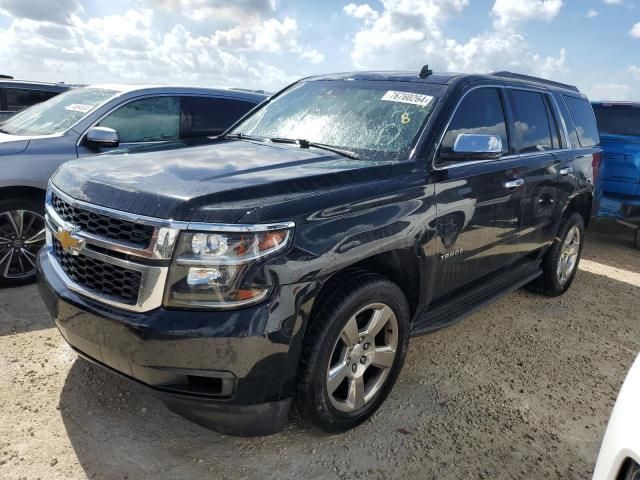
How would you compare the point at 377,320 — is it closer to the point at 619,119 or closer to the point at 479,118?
the point at 479,118

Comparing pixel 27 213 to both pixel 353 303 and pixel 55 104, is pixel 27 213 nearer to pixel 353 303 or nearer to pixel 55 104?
pixel 55 104

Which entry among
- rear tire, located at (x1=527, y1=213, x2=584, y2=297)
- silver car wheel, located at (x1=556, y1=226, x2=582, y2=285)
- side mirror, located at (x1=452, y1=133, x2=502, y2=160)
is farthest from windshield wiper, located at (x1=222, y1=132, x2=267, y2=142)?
silver car wheel, located at (x1=556, y1=226, x2=582, y2=285)

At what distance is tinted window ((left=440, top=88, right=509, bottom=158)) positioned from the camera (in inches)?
127

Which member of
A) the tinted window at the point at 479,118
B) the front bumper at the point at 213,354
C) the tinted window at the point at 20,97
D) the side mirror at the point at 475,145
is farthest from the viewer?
the tinted window at the point at 20,97

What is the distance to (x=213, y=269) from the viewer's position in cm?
216

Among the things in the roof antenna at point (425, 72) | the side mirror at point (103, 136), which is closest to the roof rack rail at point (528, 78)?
the roof antenna at point (425, 72)

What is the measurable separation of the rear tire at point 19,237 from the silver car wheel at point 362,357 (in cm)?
306

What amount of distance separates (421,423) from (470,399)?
0.46 meters

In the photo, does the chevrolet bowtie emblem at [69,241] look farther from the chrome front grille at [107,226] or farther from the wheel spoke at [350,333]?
the wheel spoke at [350,333]

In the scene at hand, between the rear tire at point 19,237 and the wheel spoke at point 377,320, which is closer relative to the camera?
the wheel spoke at point 377,320

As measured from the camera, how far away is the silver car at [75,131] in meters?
4.29

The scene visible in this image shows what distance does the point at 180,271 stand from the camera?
2.16 m

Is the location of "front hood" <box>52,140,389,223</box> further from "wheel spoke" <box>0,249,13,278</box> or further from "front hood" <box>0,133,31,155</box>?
"wheel spoke" <box>0,249,13,278</box>

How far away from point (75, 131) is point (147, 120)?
703mm
